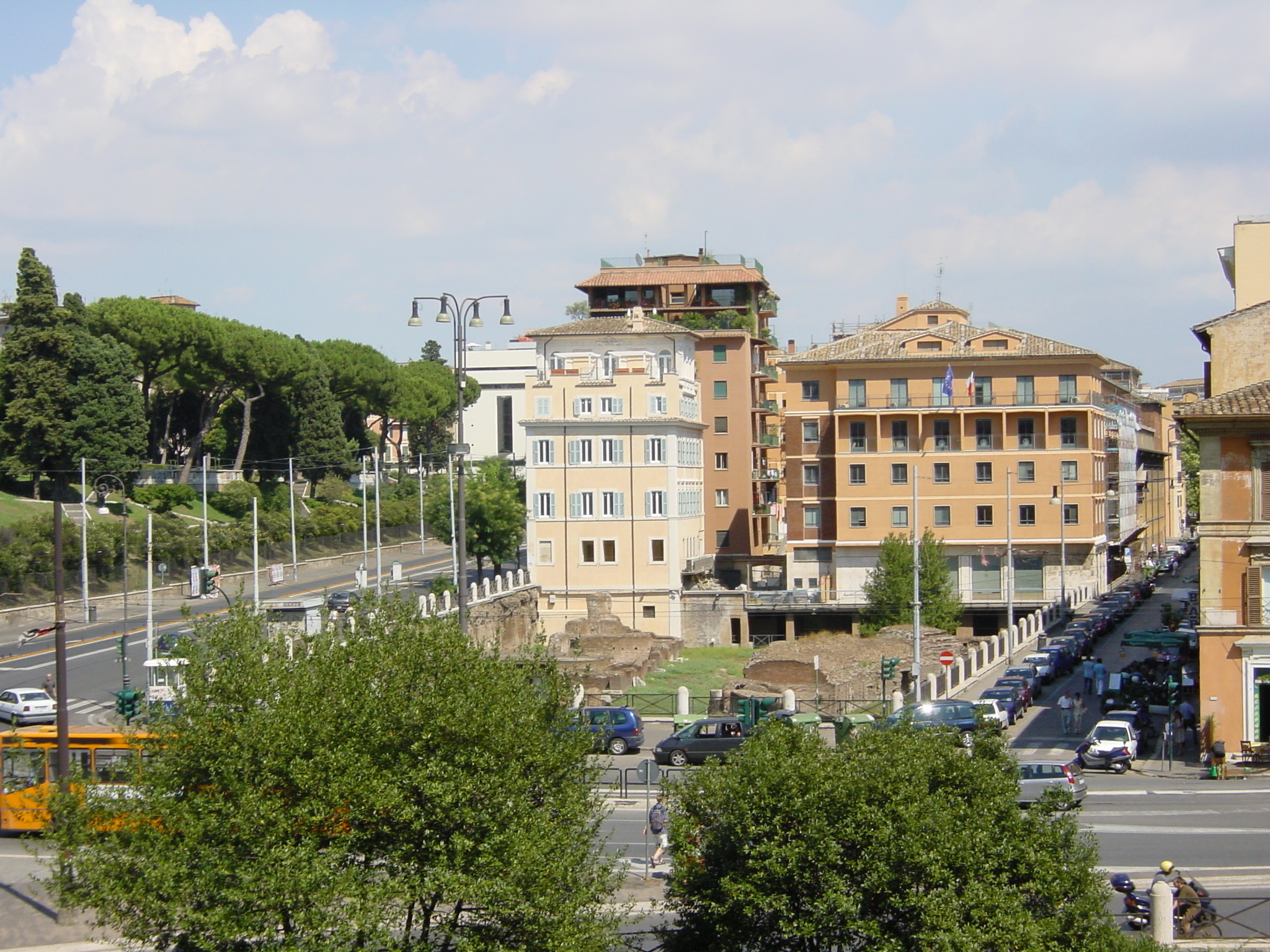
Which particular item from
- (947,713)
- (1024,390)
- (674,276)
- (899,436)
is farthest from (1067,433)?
(947,713)

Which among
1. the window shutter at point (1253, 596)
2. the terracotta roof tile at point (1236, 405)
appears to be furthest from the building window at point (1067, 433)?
the window shutter at point (1253, 596)

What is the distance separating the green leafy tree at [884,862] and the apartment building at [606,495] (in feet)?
193

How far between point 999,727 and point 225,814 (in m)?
10.0

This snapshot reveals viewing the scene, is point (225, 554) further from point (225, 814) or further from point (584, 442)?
point (225, 814)

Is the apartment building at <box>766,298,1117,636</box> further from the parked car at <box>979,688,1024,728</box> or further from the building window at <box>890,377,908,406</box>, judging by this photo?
the parked car at <box>979,688,1024,728</box>

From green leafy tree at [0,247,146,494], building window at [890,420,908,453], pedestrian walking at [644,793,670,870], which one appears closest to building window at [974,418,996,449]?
building window at [890,420,908,453]

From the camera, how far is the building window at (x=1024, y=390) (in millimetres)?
76750

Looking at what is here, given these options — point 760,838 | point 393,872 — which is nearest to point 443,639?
point 393,872

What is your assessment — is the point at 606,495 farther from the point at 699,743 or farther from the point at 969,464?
the point at 699,743

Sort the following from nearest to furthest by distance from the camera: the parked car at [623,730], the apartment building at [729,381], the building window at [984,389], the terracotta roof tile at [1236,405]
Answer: the terracotta roof tile at [1236,405] < the parked car at [623,730] < the building window at [984,389] < the apartment building at [729,381]

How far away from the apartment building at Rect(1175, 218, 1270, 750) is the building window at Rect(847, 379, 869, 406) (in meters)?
40.0

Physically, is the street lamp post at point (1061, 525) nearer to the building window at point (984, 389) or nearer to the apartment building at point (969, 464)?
the apartment building at point (969, 464)

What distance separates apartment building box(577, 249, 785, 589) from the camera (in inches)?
3484

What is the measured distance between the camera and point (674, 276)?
95.8 meters
